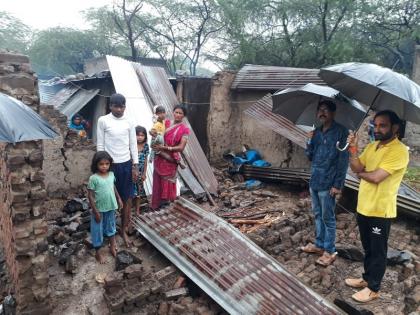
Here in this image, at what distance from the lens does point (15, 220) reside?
2.98 metres

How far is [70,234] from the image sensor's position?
4.49 metres

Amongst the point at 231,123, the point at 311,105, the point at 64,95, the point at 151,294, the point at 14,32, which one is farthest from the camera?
the point at 14,32

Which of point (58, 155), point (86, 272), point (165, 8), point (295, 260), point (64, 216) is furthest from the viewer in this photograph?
point (165, 8)

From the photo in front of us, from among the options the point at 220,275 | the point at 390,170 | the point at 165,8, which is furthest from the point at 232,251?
the point at 165,8

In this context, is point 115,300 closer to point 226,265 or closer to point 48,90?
point 226,265

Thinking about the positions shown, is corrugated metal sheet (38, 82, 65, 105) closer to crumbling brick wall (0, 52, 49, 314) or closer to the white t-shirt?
the white t-shirt

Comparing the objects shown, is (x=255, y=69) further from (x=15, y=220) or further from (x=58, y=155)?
(x=15, y=220)

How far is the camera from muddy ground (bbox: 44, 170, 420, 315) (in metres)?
3.41

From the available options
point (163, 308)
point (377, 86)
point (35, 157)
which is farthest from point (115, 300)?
point (377, 86)

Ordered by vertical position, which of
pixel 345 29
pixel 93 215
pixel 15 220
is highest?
pixel 345 29

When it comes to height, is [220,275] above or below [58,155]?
below

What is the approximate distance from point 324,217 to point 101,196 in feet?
8.42

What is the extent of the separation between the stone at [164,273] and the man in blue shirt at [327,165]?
70.1 inches

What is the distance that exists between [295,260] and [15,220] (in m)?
3.18
